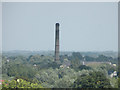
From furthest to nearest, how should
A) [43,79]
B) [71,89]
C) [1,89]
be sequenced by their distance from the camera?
[43,79], [71,89], [1,89]

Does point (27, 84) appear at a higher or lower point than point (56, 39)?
lower

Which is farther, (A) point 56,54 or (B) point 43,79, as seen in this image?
(A) point 56,54

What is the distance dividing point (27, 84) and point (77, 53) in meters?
16.9

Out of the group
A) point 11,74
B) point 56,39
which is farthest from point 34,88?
point 56,39

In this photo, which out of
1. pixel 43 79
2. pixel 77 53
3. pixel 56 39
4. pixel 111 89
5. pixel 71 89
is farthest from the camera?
pixel 77 53

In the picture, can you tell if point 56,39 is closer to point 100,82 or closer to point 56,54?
point 56,54

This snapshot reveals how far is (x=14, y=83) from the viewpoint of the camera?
13.8 feet

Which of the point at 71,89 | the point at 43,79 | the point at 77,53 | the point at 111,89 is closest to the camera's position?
the point at 111,89

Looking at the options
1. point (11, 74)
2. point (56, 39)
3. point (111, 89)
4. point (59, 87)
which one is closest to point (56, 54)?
point (56, 39)

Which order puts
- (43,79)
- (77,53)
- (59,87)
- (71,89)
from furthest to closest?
1. (77,53)
2. (43,79)
3. (59,87)
4. (71,89)

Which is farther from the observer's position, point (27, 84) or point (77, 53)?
point (77, 53)

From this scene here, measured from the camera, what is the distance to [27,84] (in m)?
4.25

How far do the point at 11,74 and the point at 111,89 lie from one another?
4626 millimetres

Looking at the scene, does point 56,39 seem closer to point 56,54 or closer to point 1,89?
point 56,54
